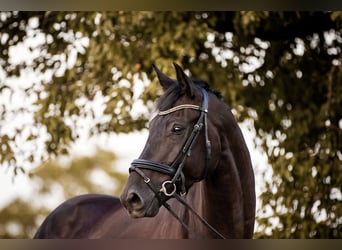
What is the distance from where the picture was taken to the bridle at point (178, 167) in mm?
3477

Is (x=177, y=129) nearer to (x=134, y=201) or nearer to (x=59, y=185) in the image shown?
(x=134, y=201)

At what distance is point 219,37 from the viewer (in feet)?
24.3

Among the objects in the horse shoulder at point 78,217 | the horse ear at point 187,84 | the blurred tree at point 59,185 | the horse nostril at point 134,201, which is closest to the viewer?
the horse nostril at point 134,201

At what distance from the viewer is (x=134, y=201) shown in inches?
135

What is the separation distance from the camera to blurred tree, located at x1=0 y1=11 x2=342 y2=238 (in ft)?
22.5

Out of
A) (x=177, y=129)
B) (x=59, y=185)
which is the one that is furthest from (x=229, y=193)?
(x=59, y=185)

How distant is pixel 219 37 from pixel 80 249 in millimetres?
4348

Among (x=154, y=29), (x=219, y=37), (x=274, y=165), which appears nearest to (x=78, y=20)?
Answer: (x=154, y=29)

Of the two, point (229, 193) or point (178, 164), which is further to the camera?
point (229, 193)

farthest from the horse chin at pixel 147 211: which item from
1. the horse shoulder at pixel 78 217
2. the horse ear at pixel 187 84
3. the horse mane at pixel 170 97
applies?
the horse shoulder at pixel 78 217

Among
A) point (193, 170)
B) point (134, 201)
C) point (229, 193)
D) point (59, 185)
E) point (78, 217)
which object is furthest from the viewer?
point (59, 185)

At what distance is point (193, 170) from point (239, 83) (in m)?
3.71

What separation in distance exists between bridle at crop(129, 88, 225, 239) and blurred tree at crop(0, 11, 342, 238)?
123 inches

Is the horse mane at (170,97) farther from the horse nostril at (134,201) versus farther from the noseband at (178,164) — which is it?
the horse nostril at (134,201)
